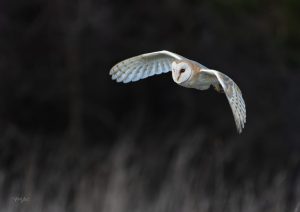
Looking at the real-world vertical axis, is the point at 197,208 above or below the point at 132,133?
above

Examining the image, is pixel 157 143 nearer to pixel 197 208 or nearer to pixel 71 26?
pixel 71 26

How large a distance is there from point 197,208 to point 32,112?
6413mm

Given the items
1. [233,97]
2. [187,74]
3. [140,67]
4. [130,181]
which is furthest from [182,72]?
[130,181]

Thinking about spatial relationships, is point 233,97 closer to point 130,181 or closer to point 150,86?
point 130,181

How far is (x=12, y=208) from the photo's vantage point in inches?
176

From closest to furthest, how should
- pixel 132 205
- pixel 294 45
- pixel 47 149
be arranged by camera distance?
pixel 132 205 < pixel 47 149 < pixel 294 45

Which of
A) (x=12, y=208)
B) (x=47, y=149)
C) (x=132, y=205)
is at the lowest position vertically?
(x=47, y=149)

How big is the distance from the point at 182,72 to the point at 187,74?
0.04 meters

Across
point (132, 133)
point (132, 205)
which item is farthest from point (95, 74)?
point (132, 205)

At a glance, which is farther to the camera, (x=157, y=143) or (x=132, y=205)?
(x=157, y=143)

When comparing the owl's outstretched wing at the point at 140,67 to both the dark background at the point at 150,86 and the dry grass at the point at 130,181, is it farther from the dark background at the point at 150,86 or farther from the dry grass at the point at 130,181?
the dark background at the point at 150,86

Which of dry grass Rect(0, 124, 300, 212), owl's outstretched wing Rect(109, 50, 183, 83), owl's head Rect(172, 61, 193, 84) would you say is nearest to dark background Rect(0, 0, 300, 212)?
dry grass Rect(0, 124, 300, 212)

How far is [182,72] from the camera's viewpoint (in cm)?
367

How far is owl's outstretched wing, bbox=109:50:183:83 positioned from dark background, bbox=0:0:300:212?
5.51m
